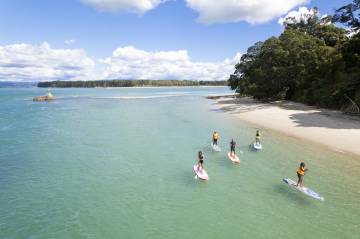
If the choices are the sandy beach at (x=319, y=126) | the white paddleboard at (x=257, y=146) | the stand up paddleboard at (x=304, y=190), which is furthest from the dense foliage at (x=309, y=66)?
the stand up paddleboard at (x=304, y=190)

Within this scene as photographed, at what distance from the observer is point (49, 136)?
42.2 meters

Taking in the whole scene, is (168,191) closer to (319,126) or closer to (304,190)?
(304,190)

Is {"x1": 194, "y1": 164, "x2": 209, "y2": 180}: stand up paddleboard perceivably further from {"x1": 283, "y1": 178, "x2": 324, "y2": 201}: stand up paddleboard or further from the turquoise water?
{"x1": 283, "y1": 178, "x2": 324, "y2": 201}: stand up paddleboard

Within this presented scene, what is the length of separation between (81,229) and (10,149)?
77.4 feet

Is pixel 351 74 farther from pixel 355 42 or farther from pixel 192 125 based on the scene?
pixel 192 125

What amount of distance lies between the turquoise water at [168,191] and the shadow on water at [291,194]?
0.07 metres

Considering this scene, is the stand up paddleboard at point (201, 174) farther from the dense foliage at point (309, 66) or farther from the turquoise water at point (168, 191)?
the dense foliage at point (309, 66)

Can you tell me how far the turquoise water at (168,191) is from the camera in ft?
53.3

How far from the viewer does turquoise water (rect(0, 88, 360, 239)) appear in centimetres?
1625

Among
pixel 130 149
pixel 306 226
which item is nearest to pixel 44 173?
pixel 130 149

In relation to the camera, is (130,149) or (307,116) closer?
(130,149)

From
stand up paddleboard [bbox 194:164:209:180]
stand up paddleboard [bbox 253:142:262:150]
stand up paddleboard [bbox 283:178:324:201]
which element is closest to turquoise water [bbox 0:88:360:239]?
stand up paddleboard [bbox 283:178:324:201]

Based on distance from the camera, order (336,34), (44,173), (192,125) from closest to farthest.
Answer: (44,173) → (192,125) → (336,34)

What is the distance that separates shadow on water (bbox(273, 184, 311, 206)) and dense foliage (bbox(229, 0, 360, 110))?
3519 cm
